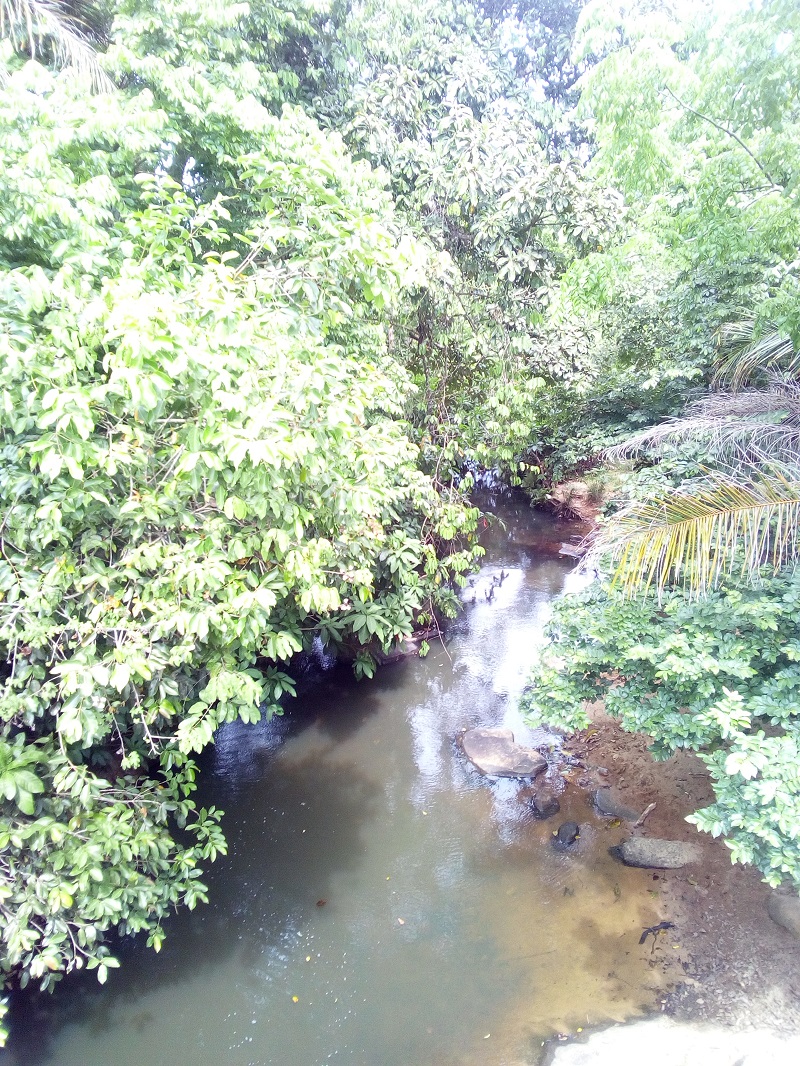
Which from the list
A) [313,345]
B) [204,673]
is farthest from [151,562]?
[313,345]

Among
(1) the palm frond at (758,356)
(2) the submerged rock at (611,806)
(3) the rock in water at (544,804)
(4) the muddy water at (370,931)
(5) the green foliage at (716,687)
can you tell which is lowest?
(4) the muddy water at (370,931)

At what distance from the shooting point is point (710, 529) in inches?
113

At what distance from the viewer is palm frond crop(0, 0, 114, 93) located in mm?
3555

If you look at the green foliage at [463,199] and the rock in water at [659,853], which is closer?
the rock in water at [659,853]

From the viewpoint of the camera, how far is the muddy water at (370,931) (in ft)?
11.0

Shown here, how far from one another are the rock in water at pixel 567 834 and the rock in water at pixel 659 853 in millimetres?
330

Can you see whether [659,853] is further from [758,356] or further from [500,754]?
[758,356]

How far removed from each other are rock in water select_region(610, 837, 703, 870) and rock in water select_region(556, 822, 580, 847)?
0.33m

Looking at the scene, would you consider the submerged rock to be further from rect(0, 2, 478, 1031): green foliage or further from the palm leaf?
rect(0, 2, 478, 1031): green foliage

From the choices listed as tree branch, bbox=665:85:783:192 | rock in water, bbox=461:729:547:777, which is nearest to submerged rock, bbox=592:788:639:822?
rock in water, bbox=461:729:547:777

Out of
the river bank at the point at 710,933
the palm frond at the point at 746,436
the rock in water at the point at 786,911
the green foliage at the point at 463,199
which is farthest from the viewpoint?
the green foliage at the point at 463,199

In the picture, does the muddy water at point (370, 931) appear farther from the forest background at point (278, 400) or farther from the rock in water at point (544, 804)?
the forest background at point (278, 400)

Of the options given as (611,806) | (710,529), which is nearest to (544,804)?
(611,806)

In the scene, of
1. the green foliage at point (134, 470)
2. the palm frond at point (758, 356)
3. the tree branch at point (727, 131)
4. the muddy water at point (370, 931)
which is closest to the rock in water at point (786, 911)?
the muddy water at point (370, 931)
